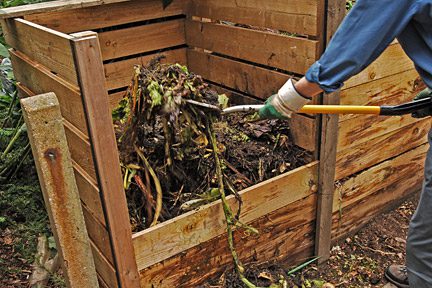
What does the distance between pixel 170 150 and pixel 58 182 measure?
2.58 ft

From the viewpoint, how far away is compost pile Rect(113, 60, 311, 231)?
2.14 metres

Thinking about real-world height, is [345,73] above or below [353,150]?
above

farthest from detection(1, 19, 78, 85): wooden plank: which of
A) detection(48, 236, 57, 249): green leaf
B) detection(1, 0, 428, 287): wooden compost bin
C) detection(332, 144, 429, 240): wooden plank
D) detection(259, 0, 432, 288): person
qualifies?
detection(332, 144, 429, 240): wooden plank

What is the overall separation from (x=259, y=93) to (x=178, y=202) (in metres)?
0.96

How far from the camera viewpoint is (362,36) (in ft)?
5.57

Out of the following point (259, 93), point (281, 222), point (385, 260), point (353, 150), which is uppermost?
point (259, 93)

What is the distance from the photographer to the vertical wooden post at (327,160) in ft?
7.90

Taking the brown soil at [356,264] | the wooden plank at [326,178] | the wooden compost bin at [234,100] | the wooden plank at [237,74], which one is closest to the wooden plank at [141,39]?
the wooden compost bin at [234,100]

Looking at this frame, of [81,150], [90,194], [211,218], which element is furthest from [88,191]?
[211,218]

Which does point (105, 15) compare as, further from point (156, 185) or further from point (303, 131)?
point (303, 131)

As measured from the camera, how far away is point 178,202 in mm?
2400

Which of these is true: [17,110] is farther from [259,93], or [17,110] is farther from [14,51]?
[259,93]

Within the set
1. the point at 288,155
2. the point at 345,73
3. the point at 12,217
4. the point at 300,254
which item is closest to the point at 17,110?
the point at 12,217

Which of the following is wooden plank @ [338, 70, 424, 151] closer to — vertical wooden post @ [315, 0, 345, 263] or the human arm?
vertical wooden post @ [315, 0, 345, 263]
